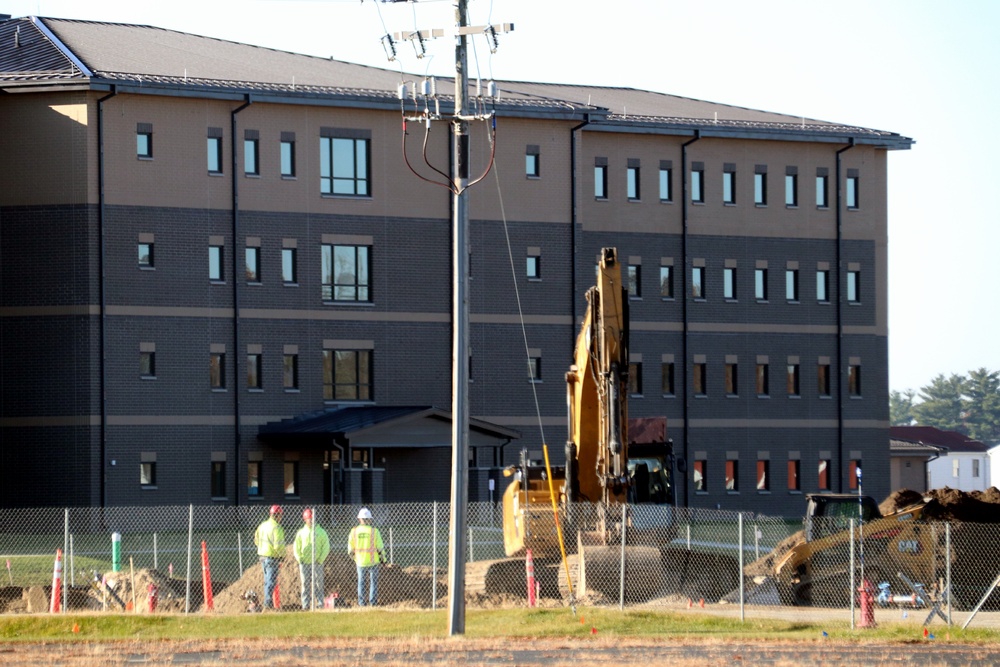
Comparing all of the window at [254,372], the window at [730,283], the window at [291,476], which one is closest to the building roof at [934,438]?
the window at [730,283]

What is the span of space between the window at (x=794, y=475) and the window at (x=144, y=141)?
943 inches

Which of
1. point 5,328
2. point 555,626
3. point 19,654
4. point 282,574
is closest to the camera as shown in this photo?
point 19,654

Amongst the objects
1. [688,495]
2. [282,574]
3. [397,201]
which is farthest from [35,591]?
[688,495]

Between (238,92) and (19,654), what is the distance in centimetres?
2938

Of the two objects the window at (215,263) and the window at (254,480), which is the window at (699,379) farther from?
the window at (215,263)

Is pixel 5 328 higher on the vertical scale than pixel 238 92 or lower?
lower

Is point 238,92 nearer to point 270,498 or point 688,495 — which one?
point 270,498

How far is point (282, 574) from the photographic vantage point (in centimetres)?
2942

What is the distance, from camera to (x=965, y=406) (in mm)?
166250

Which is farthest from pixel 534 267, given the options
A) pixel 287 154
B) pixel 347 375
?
pixel 287 154

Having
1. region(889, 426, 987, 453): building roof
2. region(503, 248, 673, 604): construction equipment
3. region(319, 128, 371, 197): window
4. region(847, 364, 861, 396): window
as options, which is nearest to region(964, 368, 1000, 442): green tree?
region(889, 426, 987, 453): building roof

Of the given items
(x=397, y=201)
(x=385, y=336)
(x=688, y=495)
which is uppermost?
(x=397, y=201)

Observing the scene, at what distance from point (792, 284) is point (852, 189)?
4034 mm

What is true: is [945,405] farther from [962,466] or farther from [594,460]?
[594,460]
